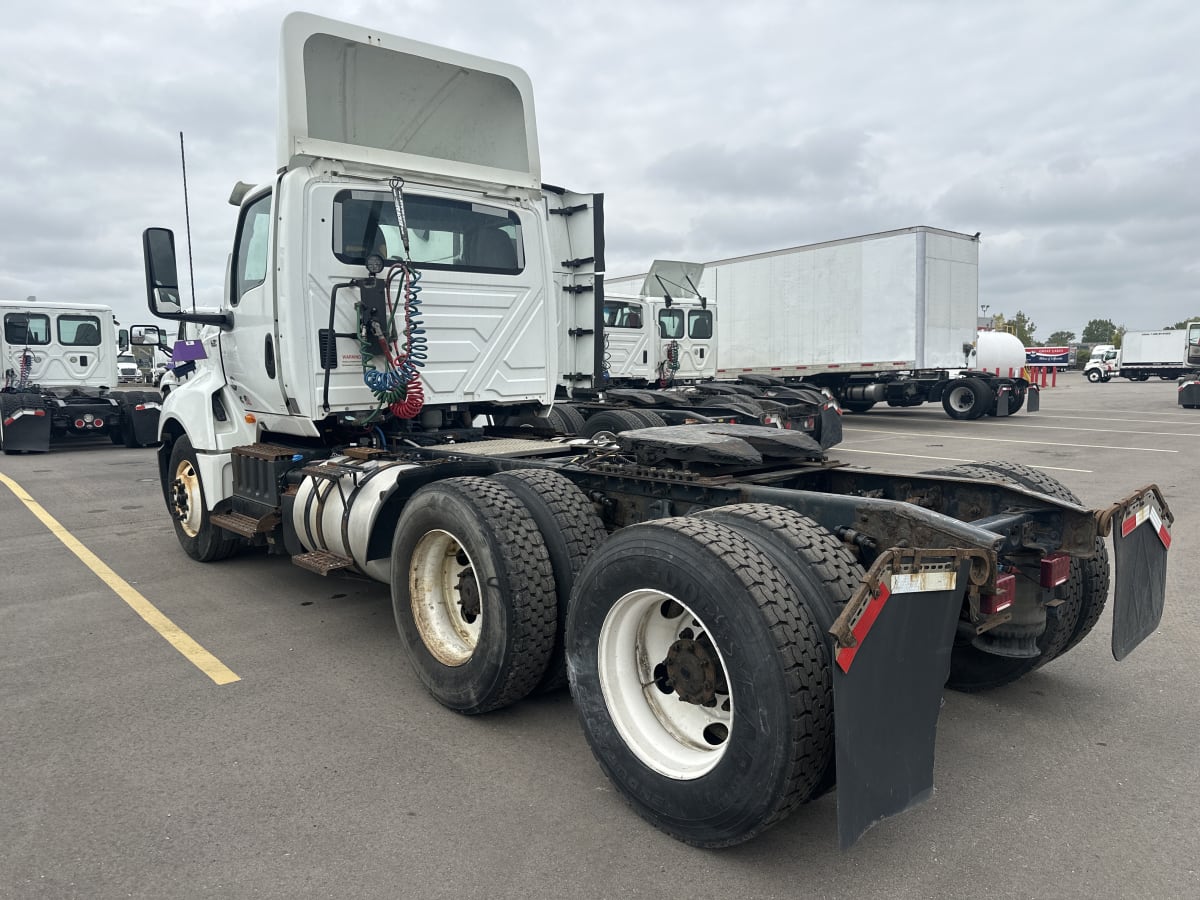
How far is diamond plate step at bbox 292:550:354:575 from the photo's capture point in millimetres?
4750

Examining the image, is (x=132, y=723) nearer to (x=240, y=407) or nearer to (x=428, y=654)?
(x=428, y=654)

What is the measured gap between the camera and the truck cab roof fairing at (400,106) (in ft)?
17.2

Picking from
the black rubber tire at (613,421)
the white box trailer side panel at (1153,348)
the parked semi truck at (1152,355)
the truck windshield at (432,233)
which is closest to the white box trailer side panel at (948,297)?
the black rubber tire at (613,421)

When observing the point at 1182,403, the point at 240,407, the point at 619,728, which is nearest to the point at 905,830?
the point at 619,728

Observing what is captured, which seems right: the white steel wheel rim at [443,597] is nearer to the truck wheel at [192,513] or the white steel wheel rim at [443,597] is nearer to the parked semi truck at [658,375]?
the parked semi truck at [658,375]

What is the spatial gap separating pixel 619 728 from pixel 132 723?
226cm

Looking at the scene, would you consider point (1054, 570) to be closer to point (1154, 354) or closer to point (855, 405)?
point (855, 405)

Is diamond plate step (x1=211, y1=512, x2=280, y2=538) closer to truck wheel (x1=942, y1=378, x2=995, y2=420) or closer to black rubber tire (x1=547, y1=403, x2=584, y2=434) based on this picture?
black rubber tire (x1=547, y1=403, x2=584, y2=434)

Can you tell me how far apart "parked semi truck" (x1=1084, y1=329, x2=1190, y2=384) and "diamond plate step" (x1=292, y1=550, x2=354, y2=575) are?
4832cm

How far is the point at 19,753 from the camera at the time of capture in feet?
11.4

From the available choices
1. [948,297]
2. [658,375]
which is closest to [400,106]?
[658,375]

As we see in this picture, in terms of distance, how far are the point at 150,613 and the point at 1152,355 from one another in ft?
167

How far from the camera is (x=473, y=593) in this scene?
394 centimetres

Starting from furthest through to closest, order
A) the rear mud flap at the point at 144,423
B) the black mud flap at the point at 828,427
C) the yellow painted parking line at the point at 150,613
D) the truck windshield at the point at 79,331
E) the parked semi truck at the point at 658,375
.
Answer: the truck windshield at the point at 79,331, the rear mud flap at the point at 144,423, the black mud flap at the point at 828,427, the parked semi truck at the point at 658,375, the yellow painted parking line at the point at 150,613
